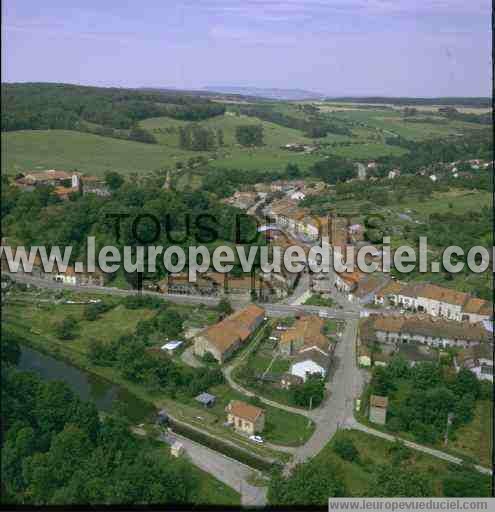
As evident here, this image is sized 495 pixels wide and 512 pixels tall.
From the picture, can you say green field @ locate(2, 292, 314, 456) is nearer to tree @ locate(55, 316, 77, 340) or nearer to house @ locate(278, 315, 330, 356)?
tree @ locate(55, 316, 77, 340)

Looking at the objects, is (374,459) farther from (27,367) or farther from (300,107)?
(300,107)

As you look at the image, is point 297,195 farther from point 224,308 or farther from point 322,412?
point 322,412

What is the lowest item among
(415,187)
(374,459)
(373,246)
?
(374,459)

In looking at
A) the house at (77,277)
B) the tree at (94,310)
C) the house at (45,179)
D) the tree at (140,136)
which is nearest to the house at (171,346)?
the tree at (94,310)

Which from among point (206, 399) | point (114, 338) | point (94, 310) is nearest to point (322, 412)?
point (206, 399)

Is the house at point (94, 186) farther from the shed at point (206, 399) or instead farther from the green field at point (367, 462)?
the green field at point (367, 462)

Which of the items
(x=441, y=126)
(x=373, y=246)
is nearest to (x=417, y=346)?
(x=373, y=246)

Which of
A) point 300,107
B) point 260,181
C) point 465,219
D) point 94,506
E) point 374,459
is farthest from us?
point 300,107
